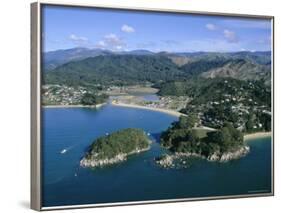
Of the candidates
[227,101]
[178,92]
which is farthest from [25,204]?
[227,101]

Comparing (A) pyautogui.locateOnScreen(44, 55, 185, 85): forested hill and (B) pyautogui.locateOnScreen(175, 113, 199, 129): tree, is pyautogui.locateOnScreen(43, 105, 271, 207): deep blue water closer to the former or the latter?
(B) pyautogui.locateOnScreen(175, 113, 199, 129): tree

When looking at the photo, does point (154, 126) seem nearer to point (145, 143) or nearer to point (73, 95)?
point (145, 143)

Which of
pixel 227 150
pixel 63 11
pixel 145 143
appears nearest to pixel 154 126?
pixel 145 143

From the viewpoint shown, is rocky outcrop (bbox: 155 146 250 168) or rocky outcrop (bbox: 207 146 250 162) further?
rocky outcrop (bbox: 207 146 250 162)

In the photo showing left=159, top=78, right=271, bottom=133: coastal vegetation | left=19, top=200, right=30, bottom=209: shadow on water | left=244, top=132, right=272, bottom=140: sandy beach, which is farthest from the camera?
left=244, top=132, right=272, bottom=140: sandy beach

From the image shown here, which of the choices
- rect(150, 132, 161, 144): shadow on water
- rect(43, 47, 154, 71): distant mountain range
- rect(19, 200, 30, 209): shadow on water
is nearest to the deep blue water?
rect(150, 132, 161, 144): shadow on water

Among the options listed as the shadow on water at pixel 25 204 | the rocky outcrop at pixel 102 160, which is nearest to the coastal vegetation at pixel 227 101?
the rocky outcrop at pixel 102 160
